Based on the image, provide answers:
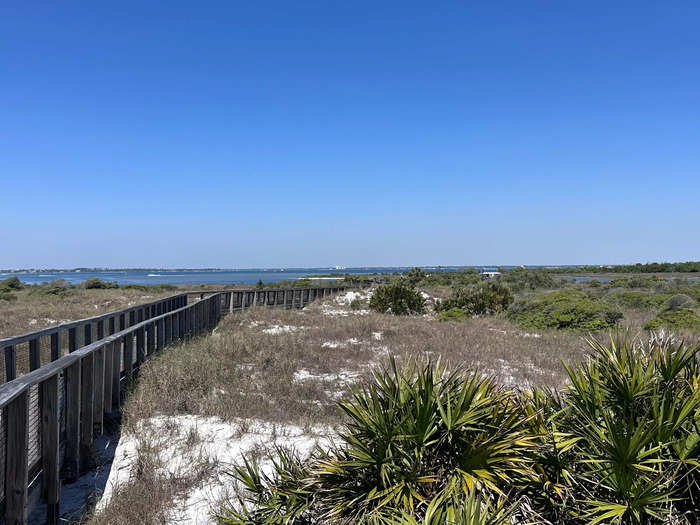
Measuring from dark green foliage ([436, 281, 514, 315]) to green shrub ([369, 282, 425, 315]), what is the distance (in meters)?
1.04

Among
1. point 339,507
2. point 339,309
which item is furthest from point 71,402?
point 339,309

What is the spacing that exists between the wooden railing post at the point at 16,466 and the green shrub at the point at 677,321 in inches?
616

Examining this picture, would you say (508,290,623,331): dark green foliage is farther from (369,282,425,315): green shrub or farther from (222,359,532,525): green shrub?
(222,359,532,525): green shrub

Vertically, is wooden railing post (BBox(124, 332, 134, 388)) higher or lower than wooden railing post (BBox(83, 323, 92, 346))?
lower

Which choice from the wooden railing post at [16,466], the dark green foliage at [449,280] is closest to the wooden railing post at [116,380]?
the wooden railing post at [16,466]

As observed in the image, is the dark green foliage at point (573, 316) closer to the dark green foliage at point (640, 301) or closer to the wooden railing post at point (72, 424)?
the dark green foliage at point (640, 301)

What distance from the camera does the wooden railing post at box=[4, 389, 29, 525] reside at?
136 inches

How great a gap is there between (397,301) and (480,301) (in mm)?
3705

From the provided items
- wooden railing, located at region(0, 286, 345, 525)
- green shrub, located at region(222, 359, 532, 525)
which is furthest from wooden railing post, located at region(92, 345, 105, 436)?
green shrub, located at region(222, 359, 532, 525)

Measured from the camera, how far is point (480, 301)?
72.1ft

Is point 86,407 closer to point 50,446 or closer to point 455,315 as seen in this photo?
point 50,446

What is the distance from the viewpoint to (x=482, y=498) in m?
3.72

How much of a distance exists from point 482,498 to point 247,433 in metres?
3.41

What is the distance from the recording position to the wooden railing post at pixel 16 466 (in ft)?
11.3
